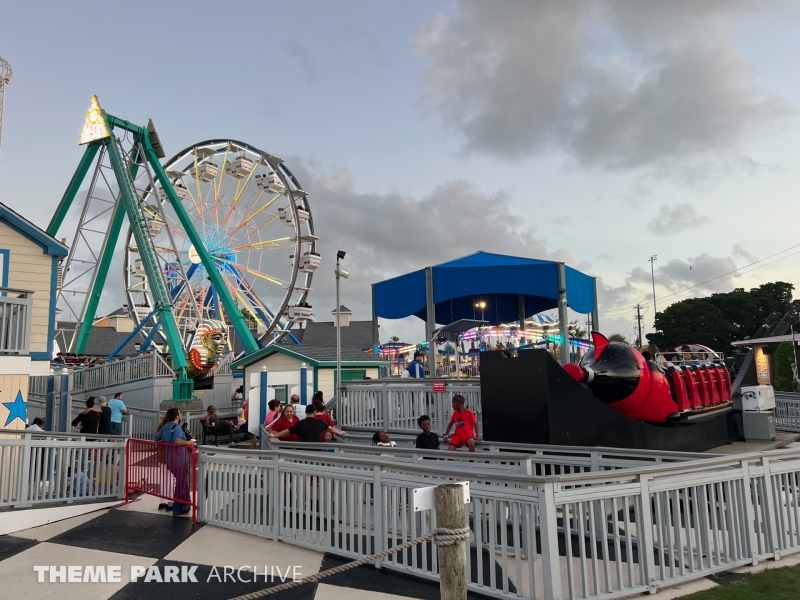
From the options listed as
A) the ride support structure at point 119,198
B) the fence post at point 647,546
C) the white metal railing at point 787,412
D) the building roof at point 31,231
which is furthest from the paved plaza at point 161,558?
the ride support structure at point 119,198

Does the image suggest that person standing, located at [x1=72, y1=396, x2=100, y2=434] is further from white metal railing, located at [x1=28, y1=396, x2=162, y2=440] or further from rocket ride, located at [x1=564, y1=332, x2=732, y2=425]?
rocket ride, located at [x1=564, y1=332, x2=732, y2=425]

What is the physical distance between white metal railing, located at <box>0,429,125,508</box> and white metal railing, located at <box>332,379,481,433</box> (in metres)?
5.02

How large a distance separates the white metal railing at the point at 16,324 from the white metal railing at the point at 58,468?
258 cm

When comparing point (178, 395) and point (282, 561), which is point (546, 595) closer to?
point (282, 561)

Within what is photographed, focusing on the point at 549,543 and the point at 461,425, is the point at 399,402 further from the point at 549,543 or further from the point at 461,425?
the point at 549,543

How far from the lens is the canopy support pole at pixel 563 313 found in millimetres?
16562

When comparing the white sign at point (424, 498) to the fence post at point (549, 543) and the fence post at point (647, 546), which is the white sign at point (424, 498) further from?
the fence post at point (647, 546)

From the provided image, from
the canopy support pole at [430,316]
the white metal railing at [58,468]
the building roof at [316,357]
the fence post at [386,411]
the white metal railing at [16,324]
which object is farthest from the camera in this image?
the building roof at [316,357]

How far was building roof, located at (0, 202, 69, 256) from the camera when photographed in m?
12.8

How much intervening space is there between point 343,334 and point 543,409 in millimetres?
49421

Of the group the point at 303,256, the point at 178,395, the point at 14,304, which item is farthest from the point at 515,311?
the point at 14,304

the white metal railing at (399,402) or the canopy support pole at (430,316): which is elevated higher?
the canopy support pole at (430,316)

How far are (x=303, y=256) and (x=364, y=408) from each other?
2111 centimetres

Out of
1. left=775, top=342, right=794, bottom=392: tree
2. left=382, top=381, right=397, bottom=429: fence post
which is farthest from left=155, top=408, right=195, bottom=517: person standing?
Result: left=775, top=342, right=794, bottom=392: tree
